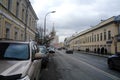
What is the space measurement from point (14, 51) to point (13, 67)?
54.5 inches

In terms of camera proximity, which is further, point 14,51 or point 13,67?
point 14,51

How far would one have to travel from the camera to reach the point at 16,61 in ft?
18.6

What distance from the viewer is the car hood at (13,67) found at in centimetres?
470

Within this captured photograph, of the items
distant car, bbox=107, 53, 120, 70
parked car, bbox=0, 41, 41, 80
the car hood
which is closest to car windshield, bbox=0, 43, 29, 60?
parked car, bbox=0, 41, 41, 80

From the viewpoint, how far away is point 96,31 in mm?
63219

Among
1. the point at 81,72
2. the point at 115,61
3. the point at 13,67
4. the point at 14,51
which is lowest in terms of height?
the point at 81,72

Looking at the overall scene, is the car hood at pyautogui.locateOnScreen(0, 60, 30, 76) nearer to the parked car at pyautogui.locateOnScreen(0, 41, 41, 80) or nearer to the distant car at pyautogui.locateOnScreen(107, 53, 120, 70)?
the parked car at pyautogui.locateOnScreen(0, 41, 41, 80)

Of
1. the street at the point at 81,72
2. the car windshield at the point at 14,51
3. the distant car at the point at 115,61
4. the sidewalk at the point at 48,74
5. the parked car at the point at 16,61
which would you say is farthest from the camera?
the distant car at the point at 115,61

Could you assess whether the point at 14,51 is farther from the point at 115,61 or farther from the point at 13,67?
the point at 115,61

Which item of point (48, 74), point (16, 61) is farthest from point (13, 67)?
point (48, 74)

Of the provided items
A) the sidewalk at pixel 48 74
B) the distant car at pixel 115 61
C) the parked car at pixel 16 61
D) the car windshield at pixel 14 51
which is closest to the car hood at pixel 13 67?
the parked car at pixel 16 61

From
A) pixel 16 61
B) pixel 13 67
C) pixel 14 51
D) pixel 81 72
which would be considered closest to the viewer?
pixel 13 67

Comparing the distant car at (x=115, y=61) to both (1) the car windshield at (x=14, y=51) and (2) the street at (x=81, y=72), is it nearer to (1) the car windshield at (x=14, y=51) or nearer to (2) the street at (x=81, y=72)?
(2) the street at (x=81, y=72)

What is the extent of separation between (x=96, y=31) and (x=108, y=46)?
569 inches
